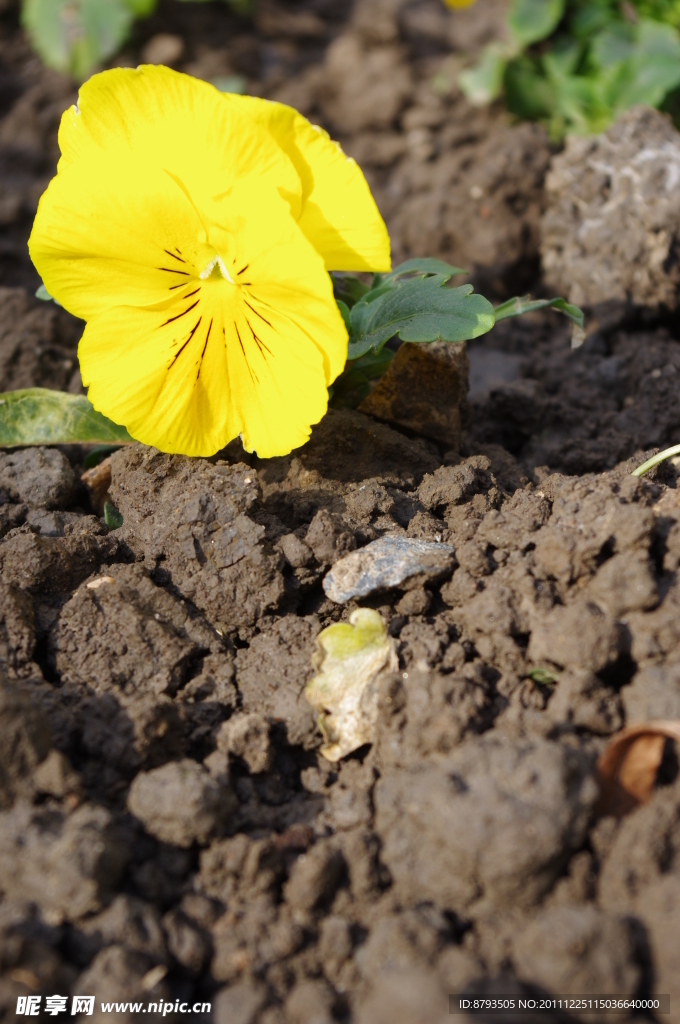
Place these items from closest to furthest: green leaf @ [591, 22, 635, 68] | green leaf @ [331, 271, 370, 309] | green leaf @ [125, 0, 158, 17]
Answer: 1. green leaf @ [331, 271, 370, 309]
2. green leaf @ [591, 22, 635, 68]
3. green leaf @ [125, 0, 158, 17]

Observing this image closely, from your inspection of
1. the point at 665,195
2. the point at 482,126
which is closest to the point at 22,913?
the point at 665,195

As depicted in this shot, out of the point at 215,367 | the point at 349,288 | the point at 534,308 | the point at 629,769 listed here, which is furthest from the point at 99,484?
the point at 629,769

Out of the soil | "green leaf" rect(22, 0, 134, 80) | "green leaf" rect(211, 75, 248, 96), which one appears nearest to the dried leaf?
the soil

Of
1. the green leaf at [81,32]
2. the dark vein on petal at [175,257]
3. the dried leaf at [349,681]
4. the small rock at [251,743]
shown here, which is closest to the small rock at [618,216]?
the dark vein on petal at [175,257]

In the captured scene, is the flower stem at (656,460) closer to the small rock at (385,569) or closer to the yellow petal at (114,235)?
the small rock at (385,569)

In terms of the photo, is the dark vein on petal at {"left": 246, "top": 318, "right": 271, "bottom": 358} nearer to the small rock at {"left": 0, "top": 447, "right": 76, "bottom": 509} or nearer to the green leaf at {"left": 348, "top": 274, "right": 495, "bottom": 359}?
the green leaf at {"left": 348, "top": 274, "right": 495, "bottom": 359}

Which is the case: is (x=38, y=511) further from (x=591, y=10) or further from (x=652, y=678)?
(x=591, y=10)

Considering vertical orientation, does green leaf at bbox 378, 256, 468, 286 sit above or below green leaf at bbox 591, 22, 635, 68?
below
